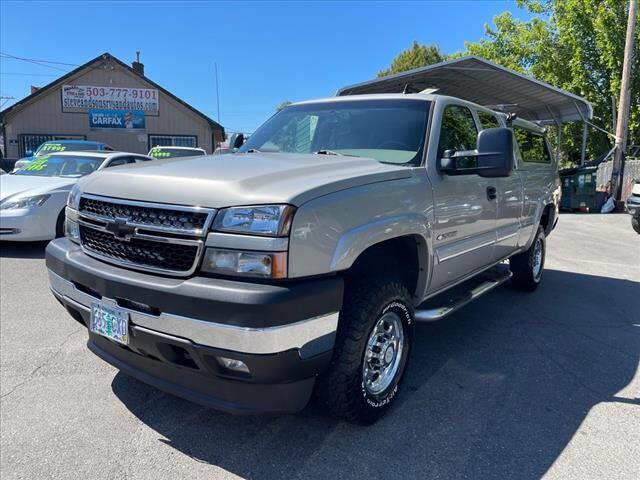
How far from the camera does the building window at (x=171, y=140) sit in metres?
28.2

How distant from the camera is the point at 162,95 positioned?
2808 cm

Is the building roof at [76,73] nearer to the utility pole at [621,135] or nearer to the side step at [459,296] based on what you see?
the utility pole at [621,135]

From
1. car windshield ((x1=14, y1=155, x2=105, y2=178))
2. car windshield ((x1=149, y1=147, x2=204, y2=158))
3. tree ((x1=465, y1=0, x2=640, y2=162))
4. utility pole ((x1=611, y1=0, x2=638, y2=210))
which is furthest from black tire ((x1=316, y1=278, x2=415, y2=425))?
tree ((x1=465, y1=0, x2=640, y2=162))

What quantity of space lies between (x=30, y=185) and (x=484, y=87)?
865 centimetres

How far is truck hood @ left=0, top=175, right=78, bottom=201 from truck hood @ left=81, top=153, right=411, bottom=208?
4994 millimetres

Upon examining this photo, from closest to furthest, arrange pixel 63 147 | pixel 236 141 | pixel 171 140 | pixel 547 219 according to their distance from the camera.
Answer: pixel 236 141
pixel 547 219
pixel 63 147
pixel 171 140

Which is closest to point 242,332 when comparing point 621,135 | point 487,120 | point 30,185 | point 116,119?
point 487,120

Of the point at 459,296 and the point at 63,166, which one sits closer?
the point at 459,296

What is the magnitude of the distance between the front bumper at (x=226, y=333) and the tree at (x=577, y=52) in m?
22.4

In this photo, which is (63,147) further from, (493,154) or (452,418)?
(452,418)

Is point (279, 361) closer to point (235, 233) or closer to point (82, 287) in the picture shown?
point (235, 233)

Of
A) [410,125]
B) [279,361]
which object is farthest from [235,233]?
[410,125]

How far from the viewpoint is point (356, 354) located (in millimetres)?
2607

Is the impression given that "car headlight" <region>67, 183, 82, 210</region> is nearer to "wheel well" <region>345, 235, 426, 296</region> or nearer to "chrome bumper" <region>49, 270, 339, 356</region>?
"chrome bumper" <region>49, 270, 339, 356</region>
